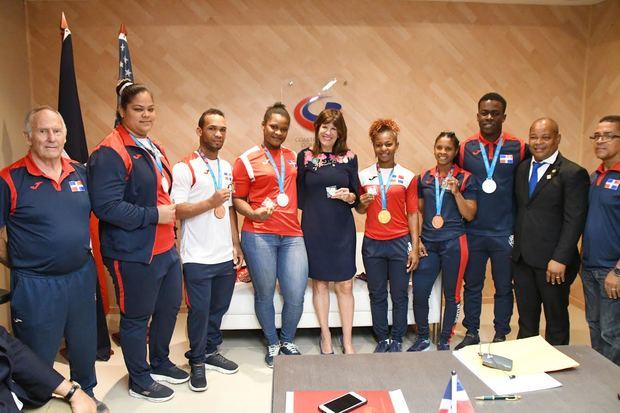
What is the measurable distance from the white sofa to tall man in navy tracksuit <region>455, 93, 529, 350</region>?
1.25ft

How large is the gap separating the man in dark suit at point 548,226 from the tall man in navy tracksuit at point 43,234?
270 centimetres

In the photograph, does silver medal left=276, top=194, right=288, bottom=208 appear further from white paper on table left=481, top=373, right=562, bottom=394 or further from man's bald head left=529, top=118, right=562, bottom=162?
white paper on table left=481, top=373, right=562, bottom=394

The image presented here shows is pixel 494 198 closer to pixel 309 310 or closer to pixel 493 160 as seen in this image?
pixel 493 160

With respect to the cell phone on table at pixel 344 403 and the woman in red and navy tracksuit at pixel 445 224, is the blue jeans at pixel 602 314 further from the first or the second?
the cell phone on table at pixel 344 403

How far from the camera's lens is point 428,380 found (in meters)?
1.67

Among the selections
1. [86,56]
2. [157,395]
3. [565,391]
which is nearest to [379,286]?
[157,395]

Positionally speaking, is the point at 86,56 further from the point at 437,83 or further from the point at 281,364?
the point at 281,364

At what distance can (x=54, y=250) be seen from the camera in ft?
7.89

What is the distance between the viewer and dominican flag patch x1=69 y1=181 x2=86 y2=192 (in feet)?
8.27

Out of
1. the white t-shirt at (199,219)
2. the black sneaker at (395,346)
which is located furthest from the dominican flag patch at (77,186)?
the black sneaker at (395,346)

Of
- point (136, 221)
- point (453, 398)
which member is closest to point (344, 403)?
point (453, 398)

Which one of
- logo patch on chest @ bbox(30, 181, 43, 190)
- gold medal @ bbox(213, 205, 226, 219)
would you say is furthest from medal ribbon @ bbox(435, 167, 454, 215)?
logo patch on chest @ bbox(30, 181, 43, 190)

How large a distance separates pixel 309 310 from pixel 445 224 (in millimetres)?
1219

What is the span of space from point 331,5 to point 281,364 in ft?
12.1
